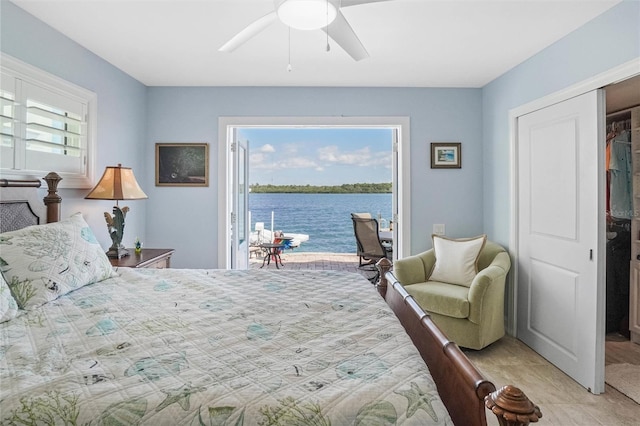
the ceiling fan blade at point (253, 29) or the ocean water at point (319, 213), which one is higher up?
the ceiling fan blade at point (253, 29)

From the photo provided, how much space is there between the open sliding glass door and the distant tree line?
512cm

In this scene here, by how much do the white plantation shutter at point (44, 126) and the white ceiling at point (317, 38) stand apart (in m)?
0.43

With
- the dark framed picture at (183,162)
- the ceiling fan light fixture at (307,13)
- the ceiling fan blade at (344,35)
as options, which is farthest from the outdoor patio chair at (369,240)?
the ceiling fan light fixture at (307,13)

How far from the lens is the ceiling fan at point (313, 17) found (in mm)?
1601

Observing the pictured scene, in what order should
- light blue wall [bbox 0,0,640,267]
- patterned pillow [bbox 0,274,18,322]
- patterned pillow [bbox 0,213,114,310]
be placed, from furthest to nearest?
light blue wall [bbox 0,0,640,267] < patterned pillow [bbox 0,213,114,310] < patterned pillow [bbox 0,274,18,322]

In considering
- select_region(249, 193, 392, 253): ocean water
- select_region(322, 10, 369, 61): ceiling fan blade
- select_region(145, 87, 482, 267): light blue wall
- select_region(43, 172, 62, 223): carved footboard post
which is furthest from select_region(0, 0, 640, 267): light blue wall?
select_region(249, 193, 392, 253): ocean water

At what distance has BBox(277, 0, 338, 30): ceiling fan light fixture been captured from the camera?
159cm

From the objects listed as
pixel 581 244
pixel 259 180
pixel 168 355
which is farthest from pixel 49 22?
pixel 259 180

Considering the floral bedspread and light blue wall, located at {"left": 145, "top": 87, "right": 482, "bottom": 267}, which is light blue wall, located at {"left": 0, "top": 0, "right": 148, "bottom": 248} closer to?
light blue wall, located at {"left": 145, "top": 87, "right": 482, "bottom": 267}

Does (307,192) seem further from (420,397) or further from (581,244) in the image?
(420,397)

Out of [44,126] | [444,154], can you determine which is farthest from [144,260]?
[444,154]

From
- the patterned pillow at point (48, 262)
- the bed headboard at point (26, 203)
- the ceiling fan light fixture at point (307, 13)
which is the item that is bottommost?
the patterned pillow at point (48, 262)

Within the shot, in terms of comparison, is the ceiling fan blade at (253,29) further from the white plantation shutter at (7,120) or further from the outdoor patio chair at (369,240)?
Result: the outdoor patio chair at (369,240)

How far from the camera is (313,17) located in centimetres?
169
